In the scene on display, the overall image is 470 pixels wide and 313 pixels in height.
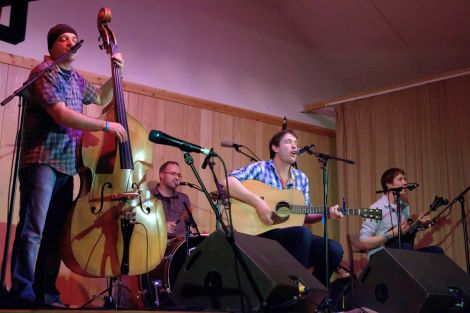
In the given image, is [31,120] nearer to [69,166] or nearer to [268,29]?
[69,166]

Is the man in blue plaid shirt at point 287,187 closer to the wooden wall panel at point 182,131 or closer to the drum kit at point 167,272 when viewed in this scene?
the drum kit at point 167,272

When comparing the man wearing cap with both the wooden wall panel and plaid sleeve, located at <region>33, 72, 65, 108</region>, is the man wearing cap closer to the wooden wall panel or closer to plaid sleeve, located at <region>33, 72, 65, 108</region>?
plaid sleeve, located at <region>33, 72, 65, 108</region>

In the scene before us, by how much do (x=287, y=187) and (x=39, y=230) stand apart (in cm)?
192

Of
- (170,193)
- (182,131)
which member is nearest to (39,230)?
(170,193)

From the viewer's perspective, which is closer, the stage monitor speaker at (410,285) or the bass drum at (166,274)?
the stage monitor speaker at (410,285)

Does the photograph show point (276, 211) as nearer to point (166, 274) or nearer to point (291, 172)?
point (291, 172)

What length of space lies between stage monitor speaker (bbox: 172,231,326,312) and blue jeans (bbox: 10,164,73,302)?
2.28 ft

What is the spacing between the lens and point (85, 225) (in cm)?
303

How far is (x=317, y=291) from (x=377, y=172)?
3.50 meters

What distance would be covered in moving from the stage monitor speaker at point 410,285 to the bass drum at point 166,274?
134 cm

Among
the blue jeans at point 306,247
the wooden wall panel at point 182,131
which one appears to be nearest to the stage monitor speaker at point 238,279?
the blue jeans at point 306,247

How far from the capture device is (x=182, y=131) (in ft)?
19.1

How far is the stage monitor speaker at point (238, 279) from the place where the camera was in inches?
108

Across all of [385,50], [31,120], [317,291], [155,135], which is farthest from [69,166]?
[385,50]
